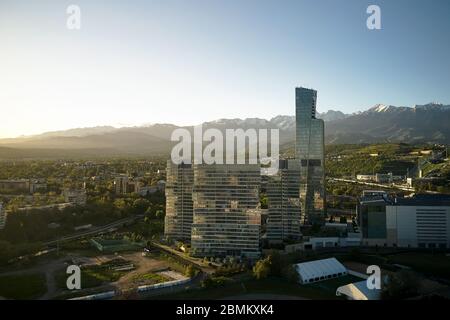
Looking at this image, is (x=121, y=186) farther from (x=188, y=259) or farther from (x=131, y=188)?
(x=188, y=259)

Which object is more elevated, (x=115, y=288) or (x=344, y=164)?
(x=344, y=164)

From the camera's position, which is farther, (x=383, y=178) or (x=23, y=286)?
(x=383, y=178)

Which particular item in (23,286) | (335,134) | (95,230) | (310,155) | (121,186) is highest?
(335,134)

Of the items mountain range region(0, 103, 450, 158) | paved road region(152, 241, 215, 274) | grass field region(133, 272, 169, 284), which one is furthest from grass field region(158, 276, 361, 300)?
mountain range region(0, 103, 450, 158)

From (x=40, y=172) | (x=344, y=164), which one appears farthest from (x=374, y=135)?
(x=40, y=172)

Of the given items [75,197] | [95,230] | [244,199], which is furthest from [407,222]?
[75,197]

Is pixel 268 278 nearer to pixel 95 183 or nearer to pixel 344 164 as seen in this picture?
pixel 95 183

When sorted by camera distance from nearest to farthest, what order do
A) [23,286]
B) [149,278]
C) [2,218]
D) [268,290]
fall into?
[268,290] < [23,286] < [149,278] < [2,218]
